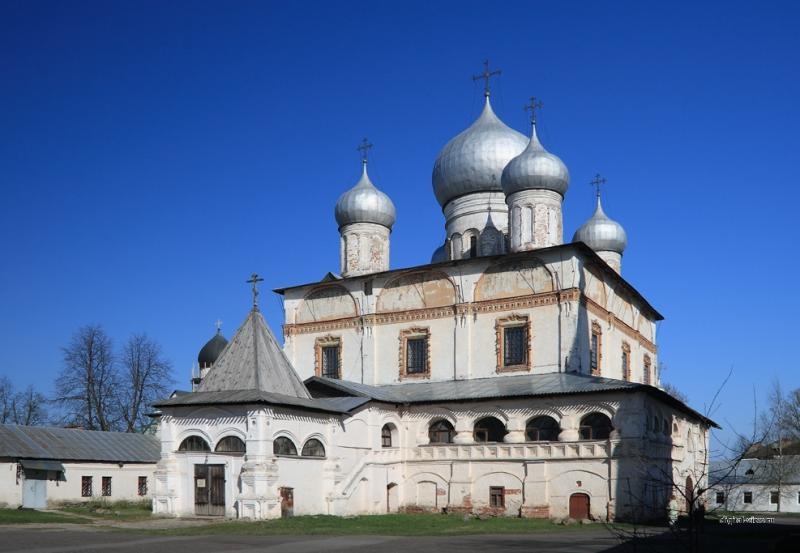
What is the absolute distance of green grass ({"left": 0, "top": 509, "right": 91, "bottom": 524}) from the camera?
20250 millimetres

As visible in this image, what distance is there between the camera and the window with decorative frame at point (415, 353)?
27.5 m

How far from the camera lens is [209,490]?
21.0m

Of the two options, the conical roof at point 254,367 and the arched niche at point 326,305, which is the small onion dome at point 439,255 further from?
the conical roof at point 254,367

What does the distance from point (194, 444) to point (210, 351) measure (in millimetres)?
22336

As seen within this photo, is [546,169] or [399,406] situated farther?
[546,169]

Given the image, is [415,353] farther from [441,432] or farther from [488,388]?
[488,388]

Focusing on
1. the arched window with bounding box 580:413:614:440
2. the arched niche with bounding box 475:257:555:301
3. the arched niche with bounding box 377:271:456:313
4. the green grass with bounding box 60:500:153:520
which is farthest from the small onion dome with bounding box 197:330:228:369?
the arched window with bounding box 580:413:614:440

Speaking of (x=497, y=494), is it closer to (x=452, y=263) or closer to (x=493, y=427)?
(x=493, y=427)

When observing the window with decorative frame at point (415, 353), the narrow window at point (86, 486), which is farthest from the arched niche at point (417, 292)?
the narrow window at point (86, 486)

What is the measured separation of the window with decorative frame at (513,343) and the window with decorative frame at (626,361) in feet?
19.4

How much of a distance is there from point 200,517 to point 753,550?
12772 millimetres

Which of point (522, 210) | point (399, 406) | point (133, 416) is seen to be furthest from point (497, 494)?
point (133, 416)

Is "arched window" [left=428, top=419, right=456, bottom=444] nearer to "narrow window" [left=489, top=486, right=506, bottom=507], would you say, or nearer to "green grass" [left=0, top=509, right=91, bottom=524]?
"narrow window" [left=489, top=486, right=506, bottom=507]

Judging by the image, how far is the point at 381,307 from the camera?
2877 centimetres
